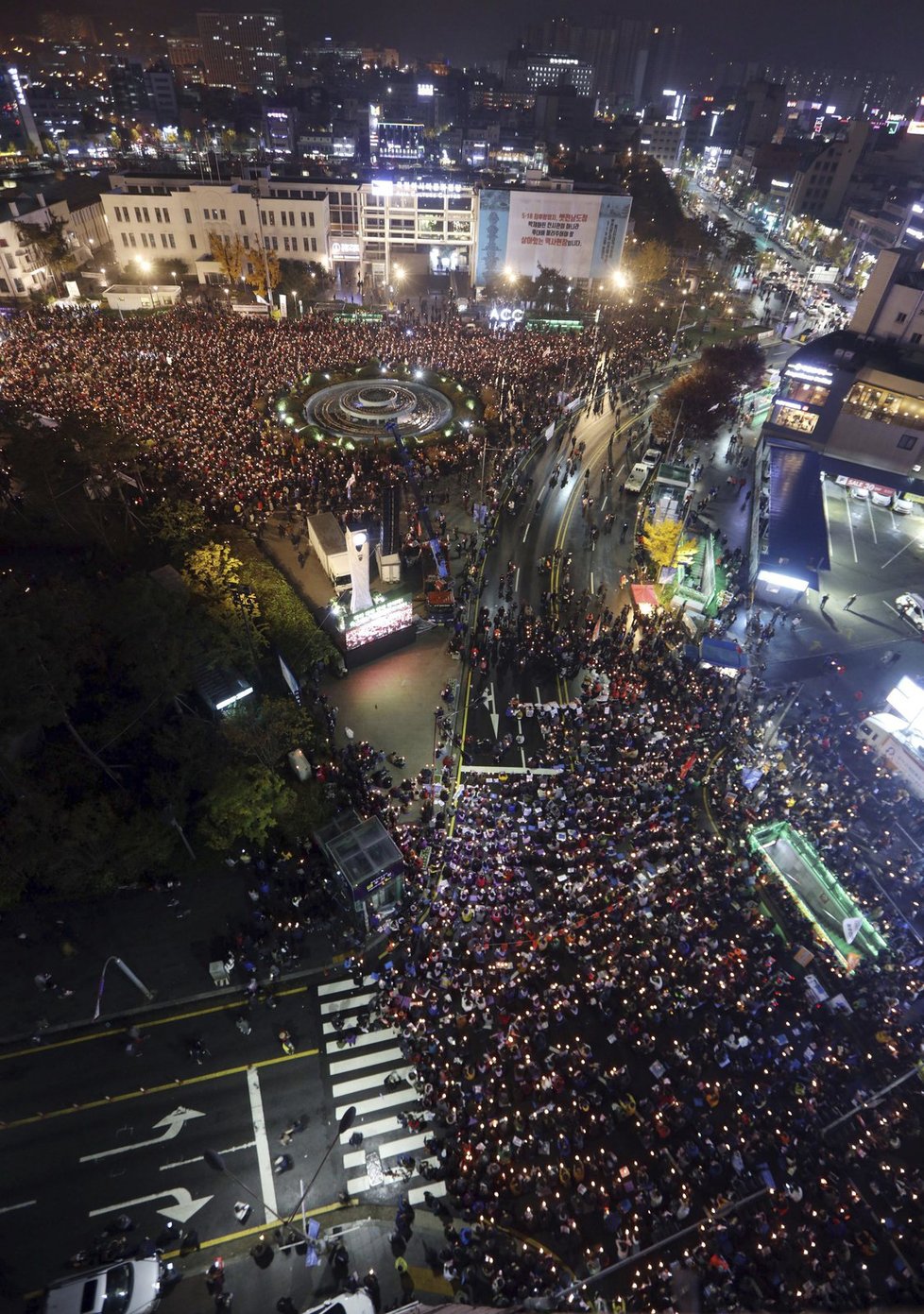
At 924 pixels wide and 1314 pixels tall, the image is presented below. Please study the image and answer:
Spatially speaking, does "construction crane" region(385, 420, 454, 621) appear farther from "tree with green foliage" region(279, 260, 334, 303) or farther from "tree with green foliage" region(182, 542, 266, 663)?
"tree with green foliage" region(279, 260, 334, 303)

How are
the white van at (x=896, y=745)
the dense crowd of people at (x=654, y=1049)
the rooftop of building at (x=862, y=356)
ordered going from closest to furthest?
the dense crowd of people at (x=654, y=1049)
the white van at (x=896, y=745)
the rooftop of building at (x=862, y=356)

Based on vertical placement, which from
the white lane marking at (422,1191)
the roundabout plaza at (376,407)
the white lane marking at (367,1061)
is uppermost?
the roundabout plaza at (376,407)

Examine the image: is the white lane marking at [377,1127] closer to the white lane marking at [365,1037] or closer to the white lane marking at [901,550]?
the white lane marking at [365,1037]

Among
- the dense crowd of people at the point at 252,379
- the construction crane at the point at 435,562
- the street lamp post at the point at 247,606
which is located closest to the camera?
the street lamp post at the point at 247,606

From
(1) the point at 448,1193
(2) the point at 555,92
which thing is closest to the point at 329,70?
(2) the point at 555,92

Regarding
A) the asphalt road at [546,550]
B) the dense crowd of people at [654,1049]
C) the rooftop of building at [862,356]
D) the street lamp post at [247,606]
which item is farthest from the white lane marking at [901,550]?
the street lamp post at [247,606]

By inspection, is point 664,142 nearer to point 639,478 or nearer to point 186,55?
point 639,478

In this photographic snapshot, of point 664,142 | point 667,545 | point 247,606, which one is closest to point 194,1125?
point 247,606
